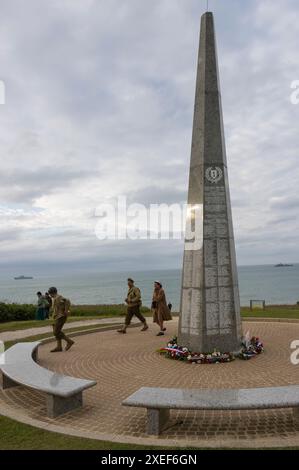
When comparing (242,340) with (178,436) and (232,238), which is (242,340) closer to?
(232,238)

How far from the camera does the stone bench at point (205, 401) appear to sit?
15.5 ft

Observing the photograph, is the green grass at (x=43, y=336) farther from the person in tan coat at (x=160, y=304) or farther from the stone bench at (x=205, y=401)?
the stone bench at (x=205, y=401)

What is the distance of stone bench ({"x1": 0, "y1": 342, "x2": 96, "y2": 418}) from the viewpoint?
5.54 m

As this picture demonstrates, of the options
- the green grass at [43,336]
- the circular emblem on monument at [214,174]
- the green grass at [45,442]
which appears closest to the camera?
the green grass at [45,442]

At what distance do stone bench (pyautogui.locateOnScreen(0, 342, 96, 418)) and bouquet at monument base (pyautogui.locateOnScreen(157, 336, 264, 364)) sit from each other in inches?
129

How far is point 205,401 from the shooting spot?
192 inches

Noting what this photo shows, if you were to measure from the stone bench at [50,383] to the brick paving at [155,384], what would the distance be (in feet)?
0.53

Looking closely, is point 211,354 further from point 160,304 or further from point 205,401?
point 205,401

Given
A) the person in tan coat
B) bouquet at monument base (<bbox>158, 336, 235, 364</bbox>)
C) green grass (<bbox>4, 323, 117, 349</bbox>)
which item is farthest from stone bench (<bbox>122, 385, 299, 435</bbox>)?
green grass (<bbox>4, 323, 117, 349</bbox>)

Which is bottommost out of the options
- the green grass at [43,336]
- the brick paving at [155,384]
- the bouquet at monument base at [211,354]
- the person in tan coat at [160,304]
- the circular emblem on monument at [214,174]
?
the green grass at [43,336]

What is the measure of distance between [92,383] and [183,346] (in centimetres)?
394

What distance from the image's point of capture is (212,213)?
366 inches

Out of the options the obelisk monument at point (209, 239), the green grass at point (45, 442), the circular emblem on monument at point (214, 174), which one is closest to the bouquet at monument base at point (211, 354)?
the obelisk monument at point (209, 239)
